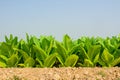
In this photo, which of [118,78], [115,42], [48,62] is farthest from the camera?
[115,42]

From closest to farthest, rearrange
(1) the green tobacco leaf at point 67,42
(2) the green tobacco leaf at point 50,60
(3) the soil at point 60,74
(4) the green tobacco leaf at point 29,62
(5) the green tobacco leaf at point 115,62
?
(3) the soil at point 60,74 < (2) the green tobacco leaf at point 50,60 < (4) the green tobacco leaf at point 29,62 < (1) the green tobacco leaf at point 67,42 < (5) the green tobacco leaf at point 115,62

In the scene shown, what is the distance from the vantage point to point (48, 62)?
8117mm

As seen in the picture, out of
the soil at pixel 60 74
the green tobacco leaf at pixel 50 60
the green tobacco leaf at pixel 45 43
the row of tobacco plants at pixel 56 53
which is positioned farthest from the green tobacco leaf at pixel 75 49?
the soil at pixel 60 74

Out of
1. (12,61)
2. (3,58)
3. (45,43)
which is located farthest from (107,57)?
(3,58)

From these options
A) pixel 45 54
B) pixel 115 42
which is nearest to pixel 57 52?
pixel 45 54

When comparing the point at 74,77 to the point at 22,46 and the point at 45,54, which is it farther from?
the point at 22,46

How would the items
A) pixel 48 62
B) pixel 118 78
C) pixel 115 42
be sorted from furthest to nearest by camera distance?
pixel 115 42 < pixel 48 62 < pixel 118 78

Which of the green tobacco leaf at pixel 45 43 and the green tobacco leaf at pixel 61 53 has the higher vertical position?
the green tobacco leaf at pixel 45 43

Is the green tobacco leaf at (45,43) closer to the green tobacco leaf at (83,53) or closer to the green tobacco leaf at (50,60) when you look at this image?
the green tobacco leaf at (50,60)

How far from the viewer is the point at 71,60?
816 cm

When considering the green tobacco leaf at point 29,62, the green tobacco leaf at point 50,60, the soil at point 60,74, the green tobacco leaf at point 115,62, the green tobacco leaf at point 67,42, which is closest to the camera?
the soil at point 60,74

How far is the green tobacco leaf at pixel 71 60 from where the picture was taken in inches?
320

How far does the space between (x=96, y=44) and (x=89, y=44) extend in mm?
569

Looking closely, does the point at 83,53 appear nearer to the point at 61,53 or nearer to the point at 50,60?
the point at 61,53
